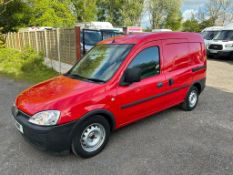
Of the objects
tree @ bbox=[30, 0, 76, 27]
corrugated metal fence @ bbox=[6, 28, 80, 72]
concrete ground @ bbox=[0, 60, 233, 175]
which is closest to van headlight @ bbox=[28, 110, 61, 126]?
concrete ground @ bbox=[0, 60, 233, 175]

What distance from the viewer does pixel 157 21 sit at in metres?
36.8

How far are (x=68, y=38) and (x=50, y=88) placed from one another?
5.41 metres

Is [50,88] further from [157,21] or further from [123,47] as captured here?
[157,21]

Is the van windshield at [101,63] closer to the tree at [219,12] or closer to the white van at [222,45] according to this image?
the white van at [222,45]

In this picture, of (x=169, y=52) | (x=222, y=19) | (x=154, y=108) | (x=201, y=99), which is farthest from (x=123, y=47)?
(x=222, y=19)

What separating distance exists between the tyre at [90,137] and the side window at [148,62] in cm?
106

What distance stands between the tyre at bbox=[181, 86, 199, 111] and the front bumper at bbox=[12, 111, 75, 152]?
304 cm

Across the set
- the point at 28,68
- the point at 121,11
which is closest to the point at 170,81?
the point at 28,68

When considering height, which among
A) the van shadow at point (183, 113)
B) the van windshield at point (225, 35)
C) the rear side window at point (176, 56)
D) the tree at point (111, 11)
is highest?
the tree at point (111, 11)

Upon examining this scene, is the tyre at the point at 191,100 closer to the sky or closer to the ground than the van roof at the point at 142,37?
closer to the ground

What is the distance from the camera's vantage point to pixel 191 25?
38.1m

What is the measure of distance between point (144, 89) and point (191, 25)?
38.0 meters

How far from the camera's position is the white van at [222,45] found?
1411 cm

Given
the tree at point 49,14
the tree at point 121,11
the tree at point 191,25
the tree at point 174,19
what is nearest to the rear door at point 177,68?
the tree at point 49,14
